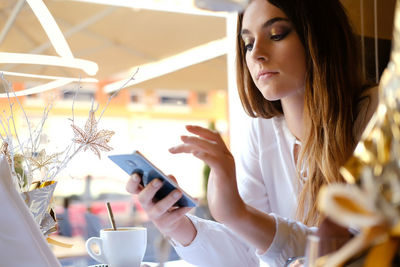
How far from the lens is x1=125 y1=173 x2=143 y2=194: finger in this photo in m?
0.67

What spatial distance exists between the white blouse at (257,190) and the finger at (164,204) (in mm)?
211

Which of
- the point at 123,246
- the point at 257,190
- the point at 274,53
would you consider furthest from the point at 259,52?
the point at 123,246

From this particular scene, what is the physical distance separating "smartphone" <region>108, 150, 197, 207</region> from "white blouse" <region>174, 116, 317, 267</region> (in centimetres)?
23

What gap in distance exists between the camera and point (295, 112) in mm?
1166

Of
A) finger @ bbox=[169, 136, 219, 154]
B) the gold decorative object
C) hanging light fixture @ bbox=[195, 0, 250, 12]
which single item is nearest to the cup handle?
finger @ bbox=[169, 136, 219, 154]

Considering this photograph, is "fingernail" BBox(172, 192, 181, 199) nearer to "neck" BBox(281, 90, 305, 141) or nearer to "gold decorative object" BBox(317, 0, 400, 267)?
"gold decorative object" BBox(317, 0, 400, 267)

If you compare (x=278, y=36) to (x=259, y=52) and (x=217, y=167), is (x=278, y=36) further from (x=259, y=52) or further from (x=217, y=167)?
(x=217, y=167)

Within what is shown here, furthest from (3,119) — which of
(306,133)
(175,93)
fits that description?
(175,93)

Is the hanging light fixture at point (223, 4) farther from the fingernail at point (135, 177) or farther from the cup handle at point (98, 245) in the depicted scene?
the cup handle at point (98, 245)

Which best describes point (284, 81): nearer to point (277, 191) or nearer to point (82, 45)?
point (277, 191)

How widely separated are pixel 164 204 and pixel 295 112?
1.89 ft

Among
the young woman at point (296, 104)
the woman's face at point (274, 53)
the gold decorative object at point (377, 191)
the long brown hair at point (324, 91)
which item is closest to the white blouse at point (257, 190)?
the young woman at point (296, 104)

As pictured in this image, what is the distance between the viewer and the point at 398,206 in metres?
0.24

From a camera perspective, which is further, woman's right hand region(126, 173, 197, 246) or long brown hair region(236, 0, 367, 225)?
long brown hair region(236, 0, 367, 225)
